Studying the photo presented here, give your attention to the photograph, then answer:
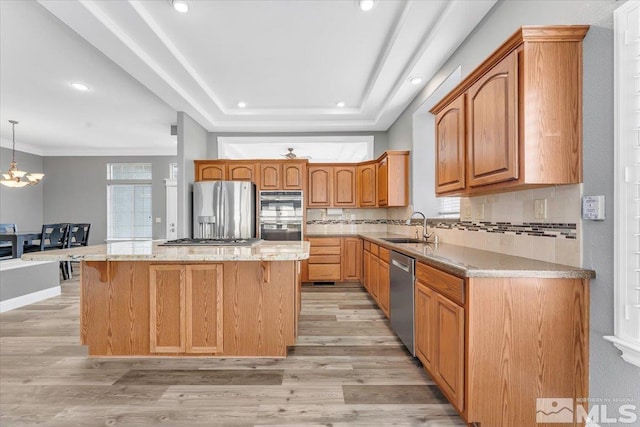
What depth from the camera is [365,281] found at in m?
4.39

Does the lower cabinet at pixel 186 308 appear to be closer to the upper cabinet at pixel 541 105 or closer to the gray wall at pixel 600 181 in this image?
the upper cabinet at pixel 541 105

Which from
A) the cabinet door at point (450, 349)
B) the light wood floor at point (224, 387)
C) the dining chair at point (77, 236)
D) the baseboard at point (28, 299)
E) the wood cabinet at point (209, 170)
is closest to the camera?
the cabinet door at point (450, 349)

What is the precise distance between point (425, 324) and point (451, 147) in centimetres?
132

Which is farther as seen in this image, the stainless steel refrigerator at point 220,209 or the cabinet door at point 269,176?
the cabinet door at point 269,176

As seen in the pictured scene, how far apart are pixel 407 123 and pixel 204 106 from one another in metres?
2.91

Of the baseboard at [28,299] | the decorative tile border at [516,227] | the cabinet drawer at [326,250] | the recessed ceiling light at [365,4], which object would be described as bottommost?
the baseboard at [28,299]

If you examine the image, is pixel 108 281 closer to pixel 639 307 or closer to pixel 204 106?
pixel 204 106

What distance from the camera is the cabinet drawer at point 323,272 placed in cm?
481

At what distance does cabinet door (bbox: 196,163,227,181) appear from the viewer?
478 centimetres

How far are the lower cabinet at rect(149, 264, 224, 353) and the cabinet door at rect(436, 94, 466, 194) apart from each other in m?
1.91

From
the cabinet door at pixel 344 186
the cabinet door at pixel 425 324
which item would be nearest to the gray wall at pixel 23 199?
the cabinet door at pixel 344 186

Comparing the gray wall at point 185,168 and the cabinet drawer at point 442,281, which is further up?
the gray wall at point 185,168

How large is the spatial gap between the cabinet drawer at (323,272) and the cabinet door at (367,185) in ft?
3.96

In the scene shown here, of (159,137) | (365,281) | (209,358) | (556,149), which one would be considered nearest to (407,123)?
(365,281)
